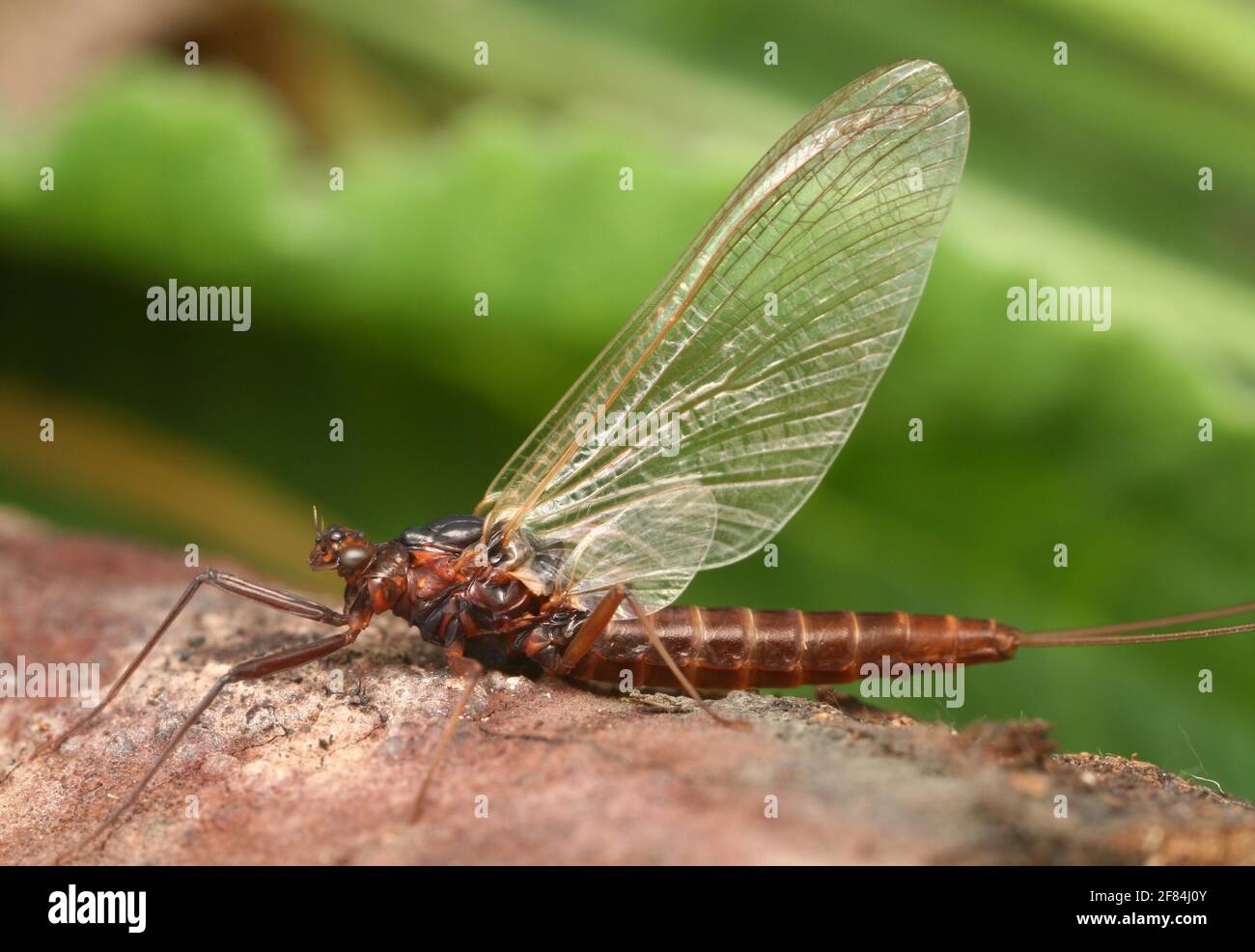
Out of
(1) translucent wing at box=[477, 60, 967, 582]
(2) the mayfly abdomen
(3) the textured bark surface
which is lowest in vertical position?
(3) the textured bark surface

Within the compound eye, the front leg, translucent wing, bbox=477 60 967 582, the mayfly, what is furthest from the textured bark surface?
translucent wing, bbox=477 60 967 582

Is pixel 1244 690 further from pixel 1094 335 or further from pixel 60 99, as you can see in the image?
pixel 60 99

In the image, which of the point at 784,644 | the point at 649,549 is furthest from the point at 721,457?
the point at 784,644

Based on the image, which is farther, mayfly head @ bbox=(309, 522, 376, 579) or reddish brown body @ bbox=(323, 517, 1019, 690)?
mayfly head @ bbox=(309, 522, 376, 579)

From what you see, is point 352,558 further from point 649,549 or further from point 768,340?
point 768,340

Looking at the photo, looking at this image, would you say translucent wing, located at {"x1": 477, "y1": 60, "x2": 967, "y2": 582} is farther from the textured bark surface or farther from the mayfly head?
the textured bark surface
